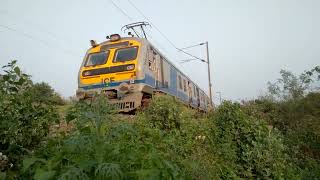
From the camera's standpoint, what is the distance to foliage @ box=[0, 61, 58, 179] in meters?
3.52

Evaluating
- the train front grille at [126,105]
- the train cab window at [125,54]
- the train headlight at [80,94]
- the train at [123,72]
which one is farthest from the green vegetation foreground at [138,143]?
the train headlight at [80,94]

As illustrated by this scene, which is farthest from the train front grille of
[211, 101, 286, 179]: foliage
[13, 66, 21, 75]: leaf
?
[13, 66, 21, 75]: leaf

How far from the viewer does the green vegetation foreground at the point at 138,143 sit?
9.62ft

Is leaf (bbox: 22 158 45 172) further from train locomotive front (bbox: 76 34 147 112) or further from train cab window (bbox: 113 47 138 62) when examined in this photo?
train cab window (bbox: 113 47 138 62)

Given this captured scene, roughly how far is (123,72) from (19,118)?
276 inches

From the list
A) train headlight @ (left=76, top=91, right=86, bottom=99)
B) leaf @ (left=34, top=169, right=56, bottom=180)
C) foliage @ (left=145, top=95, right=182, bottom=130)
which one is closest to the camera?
leaf @ (left=34, top=169, right=56, bottom=180)

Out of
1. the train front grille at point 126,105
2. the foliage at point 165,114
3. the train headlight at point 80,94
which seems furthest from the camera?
the train headlight at point 80,94

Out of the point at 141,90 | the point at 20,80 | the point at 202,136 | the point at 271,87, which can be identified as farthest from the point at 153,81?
the point at 271,87

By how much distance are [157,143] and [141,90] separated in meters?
5.56

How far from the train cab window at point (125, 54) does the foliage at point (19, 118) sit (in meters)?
6.96

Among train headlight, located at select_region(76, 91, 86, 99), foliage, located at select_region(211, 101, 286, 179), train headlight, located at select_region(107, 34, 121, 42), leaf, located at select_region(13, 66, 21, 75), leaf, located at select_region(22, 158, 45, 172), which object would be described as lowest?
leaf, located at select_region(22, 158, 45, 172)

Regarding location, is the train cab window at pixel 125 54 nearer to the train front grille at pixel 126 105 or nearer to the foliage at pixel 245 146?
the train front grille at pixel 126 105

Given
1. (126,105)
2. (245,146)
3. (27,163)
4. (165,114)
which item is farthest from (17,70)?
(126,105)

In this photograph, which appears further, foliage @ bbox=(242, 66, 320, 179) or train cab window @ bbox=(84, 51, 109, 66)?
train cab window @ bbox=(84, 51, 109, 66)
